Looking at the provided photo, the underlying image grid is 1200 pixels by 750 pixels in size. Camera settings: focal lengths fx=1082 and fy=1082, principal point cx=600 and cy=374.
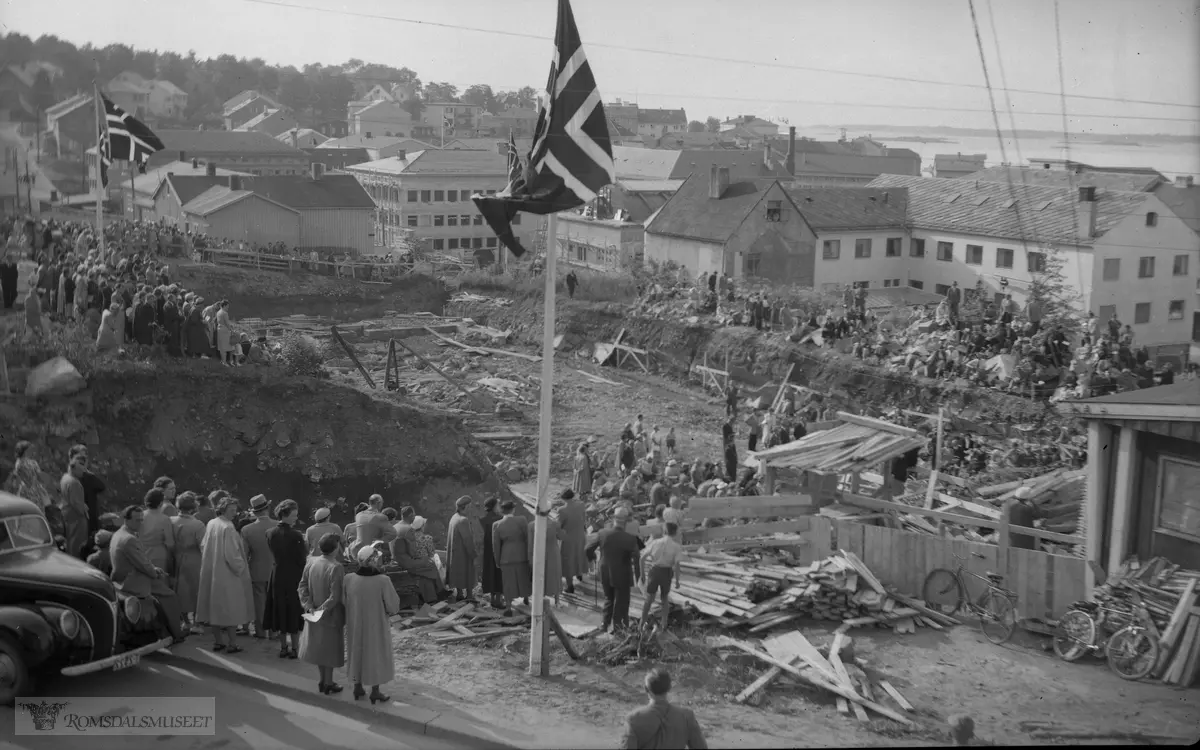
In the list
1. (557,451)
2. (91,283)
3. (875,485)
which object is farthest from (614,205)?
(875,485)

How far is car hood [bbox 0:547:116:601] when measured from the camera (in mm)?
9820

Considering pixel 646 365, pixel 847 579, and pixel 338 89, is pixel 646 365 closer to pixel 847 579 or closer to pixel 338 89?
pixel 847 579

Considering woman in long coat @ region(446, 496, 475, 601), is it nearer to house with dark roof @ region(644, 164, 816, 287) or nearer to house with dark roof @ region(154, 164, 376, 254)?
house with dark roof @ region(644, 164, 816, 287)

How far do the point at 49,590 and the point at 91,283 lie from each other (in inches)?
631

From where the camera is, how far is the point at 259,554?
11156 millimetres

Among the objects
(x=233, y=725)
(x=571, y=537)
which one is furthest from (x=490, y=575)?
(x=233, y=725)

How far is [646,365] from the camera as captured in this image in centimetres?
4250

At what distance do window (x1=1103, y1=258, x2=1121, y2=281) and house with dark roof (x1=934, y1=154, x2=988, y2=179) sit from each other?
36.8 meters

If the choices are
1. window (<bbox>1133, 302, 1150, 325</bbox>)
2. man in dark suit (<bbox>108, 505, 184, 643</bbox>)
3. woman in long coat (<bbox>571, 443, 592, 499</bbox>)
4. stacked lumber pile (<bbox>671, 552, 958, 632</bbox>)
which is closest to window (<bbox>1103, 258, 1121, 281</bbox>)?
window (<bbox>1133, 302, 1150, 325</bbox>)

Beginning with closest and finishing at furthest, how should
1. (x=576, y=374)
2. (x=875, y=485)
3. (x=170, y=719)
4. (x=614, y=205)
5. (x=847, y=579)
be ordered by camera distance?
(x=170, y=719)
(x=847, y=579)
(x=875, y=485)
(x=576, y=374)
(x=614, y=205)

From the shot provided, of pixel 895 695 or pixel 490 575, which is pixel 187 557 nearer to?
pixel 490 575

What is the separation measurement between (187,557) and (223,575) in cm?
61

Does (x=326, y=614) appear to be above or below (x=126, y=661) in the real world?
above

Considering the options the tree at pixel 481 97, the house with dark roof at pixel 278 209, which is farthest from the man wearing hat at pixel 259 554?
the tree at pixel 481 97
